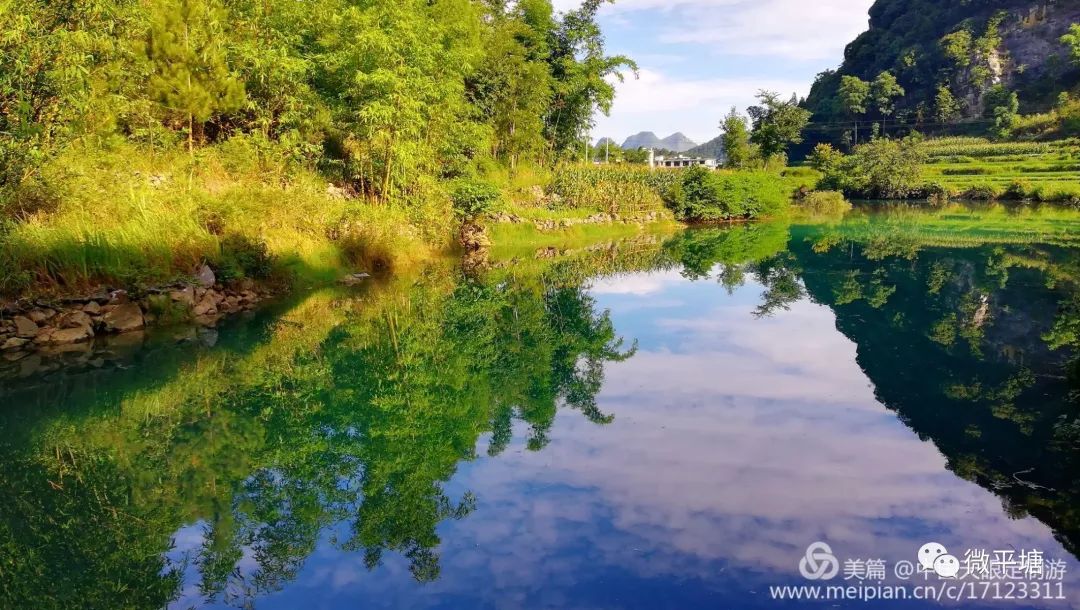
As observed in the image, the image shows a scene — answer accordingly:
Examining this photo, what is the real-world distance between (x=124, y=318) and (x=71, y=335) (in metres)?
0.82

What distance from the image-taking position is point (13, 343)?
956 centimetres

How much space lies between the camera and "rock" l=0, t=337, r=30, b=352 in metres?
9.45

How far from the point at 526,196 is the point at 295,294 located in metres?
16.6

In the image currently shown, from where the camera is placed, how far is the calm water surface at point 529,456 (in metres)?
4.42

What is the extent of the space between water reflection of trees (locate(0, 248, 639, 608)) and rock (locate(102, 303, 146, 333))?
6.94ft

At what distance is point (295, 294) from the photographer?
1423cm

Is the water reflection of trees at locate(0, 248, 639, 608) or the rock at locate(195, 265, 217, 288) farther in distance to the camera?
the rock at locate(195, 265, 217, 288)

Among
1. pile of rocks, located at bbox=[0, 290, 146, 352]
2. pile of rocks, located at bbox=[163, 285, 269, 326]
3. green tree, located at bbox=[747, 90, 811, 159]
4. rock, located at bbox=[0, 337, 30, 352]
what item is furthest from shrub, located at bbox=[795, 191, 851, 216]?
rock, located at bbox=[0, 337, 30, 352]

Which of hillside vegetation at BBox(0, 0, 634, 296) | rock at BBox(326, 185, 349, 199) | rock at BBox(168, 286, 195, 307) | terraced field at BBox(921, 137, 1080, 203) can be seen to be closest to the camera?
hillside vegetation at BBox(0, 0, 634, 296)

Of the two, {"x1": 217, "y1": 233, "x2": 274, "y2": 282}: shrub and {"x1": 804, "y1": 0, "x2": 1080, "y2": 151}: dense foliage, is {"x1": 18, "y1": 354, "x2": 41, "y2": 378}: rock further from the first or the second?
{"x1": 804, "y1": 0, "x2": 1080, "y2": 151}: dense foliage

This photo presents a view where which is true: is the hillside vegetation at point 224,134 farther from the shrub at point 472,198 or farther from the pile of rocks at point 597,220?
the pile of rocks at point 597,220

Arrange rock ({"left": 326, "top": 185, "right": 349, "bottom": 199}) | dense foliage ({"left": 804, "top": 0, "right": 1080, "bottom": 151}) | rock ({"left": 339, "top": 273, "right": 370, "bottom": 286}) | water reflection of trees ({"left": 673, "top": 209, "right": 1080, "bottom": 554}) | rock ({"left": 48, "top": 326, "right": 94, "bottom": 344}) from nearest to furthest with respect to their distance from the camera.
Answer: water reflection of trees ({"left": 673, "top": 209, "right": 1080, "bottom": 554}) → rock ({"left": 48, "top": 326, "right": 94, "bottom": 344}) → rock ({"left": 339, "top": 273, "right": 370, "bottom": 286}) → rock ({"left": 326, "top": 185, "right": 349, "bottom": 199}) → dense foliage ({"left": 804, "top": 0, "right": 1080, "bottom": 151})

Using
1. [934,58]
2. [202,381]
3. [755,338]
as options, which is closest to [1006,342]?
[755,338]

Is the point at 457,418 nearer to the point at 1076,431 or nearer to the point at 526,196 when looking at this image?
the point at 1076,431
